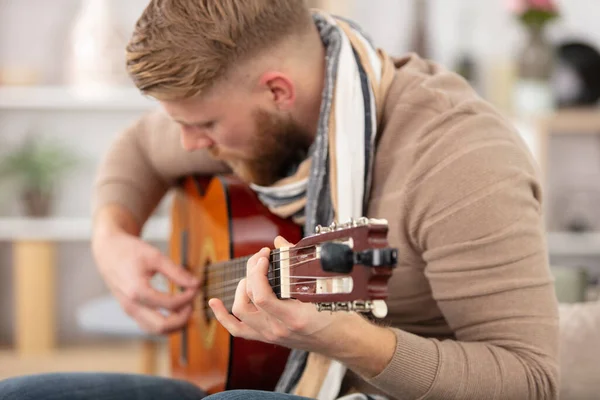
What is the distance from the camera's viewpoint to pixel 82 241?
10.8 ft

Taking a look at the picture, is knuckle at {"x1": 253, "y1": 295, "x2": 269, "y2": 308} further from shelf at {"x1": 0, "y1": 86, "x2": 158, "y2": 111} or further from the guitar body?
shelf at {"x1": 0, "y1": 86, "x2": 158, "y2": 111}

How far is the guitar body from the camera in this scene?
129cm

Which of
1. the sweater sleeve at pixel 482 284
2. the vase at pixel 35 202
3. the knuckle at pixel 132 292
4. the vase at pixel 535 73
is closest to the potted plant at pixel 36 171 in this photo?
the vase at pixel 35 202

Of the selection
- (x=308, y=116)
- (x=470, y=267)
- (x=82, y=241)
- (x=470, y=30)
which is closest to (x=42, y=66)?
(x=82, y=241)

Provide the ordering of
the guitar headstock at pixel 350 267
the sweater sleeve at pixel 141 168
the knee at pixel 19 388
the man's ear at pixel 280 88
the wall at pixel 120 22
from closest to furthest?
the guitar headstock at pixel 350 267 → the knee at pixel 19 388 → the man's ear at pixel 280 88 → the sweater sleeve at pixel 141 168 → the wall at pixel 120 22

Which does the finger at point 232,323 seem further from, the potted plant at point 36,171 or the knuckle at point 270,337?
the potted plant at point 36,171

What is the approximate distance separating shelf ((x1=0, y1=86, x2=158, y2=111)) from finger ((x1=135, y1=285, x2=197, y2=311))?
1664 millimetres

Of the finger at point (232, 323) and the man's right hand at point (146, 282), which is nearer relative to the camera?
the finger at point (232, 323)

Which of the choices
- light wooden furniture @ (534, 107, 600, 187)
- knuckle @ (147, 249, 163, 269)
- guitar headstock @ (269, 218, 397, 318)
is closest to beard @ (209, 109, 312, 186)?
knuckle @ (147, 249, 163, 269)

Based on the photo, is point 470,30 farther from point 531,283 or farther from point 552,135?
point 531,283

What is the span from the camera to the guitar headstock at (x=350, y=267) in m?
0.72

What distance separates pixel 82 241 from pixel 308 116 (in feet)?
7.25

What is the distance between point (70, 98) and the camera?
3.02 meters

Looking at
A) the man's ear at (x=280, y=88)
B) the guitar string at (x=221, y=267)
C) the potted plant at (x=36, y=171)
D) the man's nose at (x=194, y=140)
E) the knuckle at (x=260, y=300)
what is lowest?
the potted plant at (x=36, y=171)
